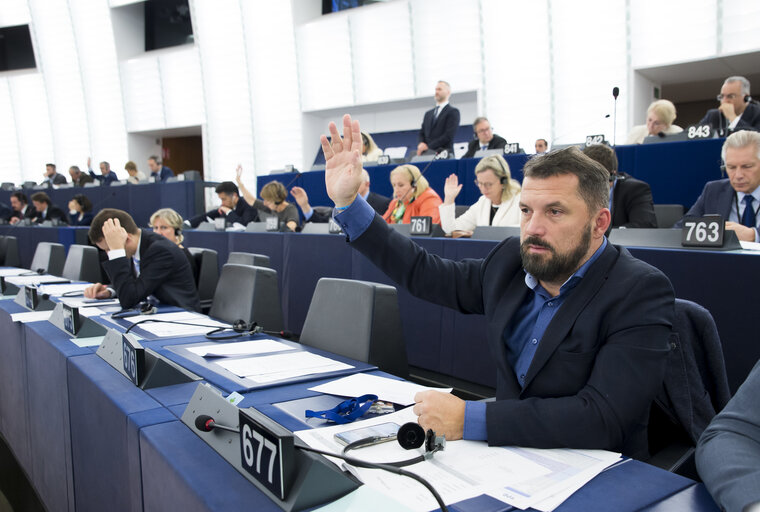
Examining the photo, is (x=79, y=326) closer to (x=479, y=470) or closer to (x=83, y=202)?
(x=479, y=470)

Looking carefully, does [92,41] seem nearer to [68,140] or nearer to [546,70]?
[68,140]

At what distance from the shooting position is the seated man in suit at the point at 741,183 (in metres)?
2.60

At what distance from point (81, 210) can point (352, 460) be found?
7993 mm

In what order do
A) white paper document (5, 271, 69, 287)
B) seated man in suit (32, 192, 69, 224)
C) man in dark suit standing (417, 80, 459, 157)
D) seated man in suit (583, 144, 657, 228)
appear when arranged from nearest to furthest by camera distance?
seated man in suit (583, 144, 657, 228)
white paper document (5, 271, 69, 287)
man in dark suit standing (417, 80, 459, 157)
seated man in suit (32, 192, 69, 224)

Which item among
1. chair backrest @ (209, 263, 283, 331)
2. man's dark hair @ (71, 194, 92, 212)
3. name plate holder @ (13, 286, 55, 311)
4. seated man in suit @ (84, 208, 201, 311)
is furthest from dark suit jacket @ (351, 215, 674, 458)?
man's dark hair @ (71, 194, 92, 212)

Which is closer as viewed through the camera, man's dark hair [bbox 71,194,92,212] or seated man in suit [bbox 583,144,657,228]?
seated man in suit [bbox 583,144,657,228]

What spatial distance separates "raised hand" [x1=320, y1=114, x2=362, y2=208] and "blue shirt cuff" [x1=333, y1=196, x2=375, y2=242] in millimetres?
17

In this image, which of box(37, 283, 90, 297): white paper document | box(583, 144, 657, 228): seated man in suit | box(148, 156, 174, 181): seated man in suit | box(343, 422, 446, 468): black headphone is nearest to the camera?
box(343, 422, 446, 468): black headphone

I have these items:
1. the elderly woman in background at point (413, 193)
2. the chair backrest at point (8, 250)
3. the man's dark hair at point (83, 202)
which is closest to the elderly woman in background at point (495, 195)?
the elderly woman in background at point (413, 193)

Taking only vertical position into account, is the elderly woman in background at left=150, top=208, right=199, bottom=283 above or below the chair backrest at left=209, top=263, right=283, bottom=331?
above

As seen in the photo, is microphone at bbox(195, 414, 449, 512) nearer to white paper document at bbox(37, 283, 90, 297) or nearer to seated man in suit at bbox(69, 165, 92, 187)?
white paper document at bbox(37, 283, 90, 297)

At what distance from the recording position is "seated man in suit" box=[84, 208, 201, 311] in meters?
2.42

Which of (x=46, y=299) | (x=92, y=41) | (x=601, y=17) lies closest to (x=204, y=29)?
(x=92, y=41)

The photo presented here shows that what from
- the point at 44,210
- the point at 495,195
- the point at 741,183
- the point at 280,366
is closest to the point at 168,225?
the point at 495,195
